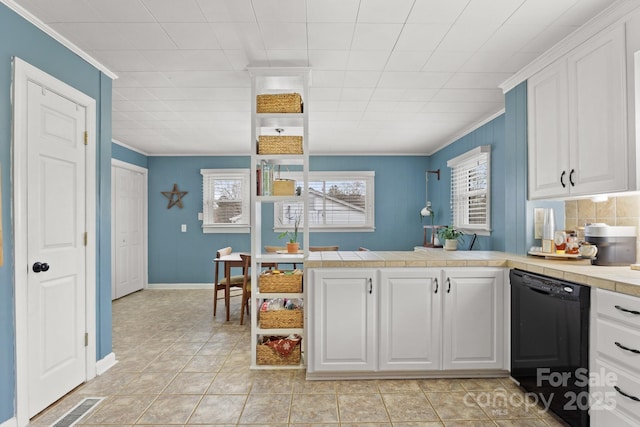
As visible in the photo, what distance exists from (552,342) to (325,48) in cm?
235

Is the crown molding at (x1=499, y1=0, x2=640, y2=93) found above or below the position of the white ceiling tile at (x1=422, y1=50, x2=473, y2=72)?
below

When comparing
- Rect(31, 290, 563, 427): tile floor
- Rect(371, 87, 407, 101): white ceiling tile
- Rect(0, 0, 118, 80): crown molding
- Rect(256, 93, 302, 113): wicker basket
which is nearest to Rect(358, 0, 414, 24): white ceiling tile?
Rect(256, 93, 302, 113): wicker basket

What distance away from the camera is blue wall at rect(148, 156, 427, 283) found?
626 centimetres

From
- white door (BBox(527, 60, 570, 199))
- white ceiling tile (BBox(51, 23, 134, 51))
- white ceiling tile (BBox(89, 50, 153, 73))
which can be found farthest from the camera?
white ceiling tile (BBox(89, 50, 153, 73))

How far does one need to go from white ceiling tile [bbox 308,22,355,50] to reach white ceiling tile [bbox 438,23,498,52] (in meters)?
0.65

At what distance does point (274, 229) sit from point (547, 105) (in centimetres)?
449

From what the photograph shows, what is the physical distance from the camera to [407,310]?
2623mm

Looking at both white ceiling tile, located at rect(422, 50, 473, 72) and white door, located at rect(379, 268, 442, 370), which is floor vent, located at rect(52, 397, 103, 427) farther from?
white ceiling tile, located at rect(422, 50, 473, 72)

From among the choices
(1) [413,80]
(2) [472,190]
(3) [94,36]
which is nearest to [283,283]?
(1) [413,80]

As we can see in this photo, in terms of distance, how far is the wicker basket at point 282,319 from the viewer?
2844mm

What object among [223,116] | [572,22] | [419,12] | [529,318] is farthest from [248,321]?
[572,22]

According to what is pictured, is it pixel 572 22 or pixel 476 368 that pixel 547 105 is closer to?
pixel 572 22

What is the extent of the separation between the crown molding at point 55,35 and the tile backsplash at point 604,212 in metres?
3.79

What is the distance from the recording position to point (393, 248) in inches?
248
